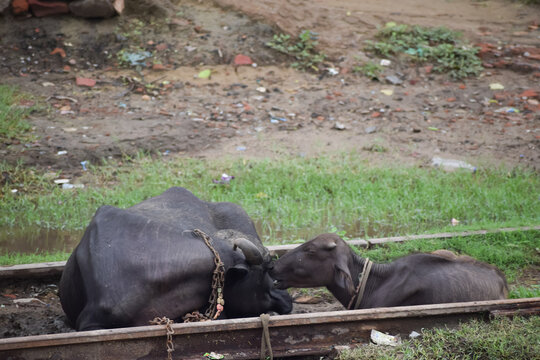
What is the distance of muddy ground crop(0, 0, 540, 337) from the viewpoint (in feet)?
31.4

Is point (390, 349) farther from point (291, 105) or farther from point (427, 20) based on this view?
point (427, 20)

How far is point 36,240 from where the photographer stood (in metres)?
7.39

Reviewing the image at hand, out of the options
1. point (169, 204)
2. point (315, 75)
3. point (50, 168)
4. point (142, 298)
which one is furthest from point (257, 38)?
point (142, 298)

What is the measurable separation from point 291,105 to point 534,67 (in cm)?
485

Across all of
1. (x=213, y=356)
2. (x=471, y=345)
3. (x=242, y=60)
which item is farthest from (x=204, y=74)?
(x=471, y=345)

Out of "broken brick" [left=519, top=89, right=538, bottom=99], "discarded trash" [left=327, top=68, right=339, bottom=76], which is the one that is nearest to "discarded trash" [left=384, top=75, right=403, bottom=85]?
"discarded trash" [left=327, top=68, right=339, bottom=76]

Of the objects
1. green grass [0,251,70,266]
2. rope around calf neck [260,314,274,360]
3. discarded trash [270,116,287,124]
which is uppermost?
rope around calf neck [260,314,274,360]

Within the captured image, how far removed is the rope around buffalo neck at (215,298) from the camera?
4.57 meters

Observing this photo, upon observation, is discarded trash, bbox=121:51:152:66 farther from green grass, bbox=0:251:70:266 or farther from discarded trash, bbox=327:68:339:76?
green grass, bbox=0:251:70:266

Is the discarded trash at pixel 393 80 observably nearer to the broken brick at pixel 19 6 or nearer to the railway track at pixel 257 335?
the broken brick at pixel 19 6

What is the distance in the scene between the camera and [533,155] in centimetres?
939

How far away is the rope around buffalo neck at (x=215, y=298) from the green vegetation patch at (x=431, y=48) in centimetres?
854

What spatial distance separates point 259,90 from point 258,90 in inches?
0.7

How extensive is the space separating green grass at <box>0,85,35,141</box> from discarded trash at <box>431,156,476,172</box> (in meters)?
6.23
